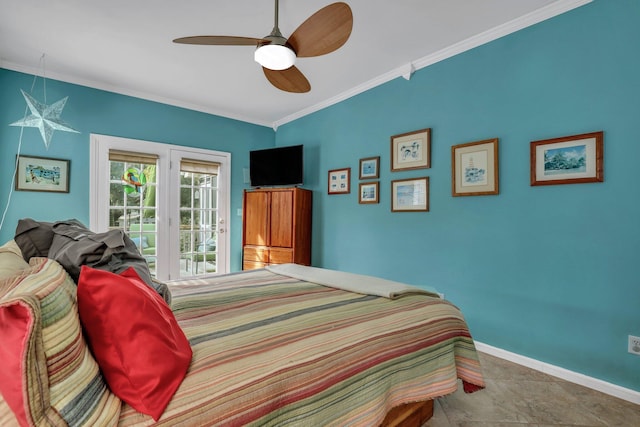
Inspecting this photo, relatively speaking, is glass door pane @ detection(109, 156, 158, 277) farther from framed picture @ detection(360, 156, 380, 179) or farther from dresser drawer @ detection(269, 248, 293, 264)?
framed picture @ detection(360, 156, 380, 179)

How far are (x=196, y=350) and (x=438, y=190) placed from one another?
2.56 meters

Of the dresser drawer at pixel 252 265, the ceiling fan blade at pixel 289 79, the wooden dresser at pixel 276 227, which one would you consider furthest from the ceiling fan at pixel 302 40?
the dresser drawer at pixel 252 265

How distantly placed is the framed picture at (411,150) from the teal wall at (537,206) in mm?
73

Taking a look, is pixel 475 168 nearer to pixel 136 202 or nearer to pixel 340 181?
pixel 340 181

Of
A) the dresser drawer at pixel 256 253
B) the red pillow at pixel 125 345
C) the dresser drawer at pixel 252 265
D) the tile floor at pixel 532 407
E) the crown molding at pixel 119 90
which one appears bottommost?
the tile floor at pixel 532 407

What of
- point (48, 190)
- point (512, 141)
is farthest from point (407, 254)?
point (48, 190)

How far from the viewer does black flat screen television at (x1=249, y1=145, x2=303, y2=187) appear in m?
4.25

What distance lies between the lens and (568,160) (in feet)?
7.13

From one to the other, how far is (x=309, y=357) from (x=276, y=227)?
317cm

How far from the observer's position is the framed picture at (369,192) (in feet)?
11.6

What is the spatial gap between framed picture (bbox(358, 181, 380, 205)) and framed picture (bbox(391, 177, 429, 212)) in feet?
0.74

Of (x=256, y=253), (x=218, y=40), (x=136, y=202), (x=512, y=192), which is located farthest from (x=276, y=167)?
(x=512, y=192)

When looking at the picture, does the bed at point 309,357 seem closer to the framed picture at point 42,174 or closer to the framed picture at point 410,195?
the framed picture at point 410,195

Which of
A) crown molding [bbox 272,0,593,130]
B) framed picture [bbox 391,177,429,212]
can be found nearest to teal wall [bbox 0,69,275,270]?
crown molding [bbox 272,0,593,130]
